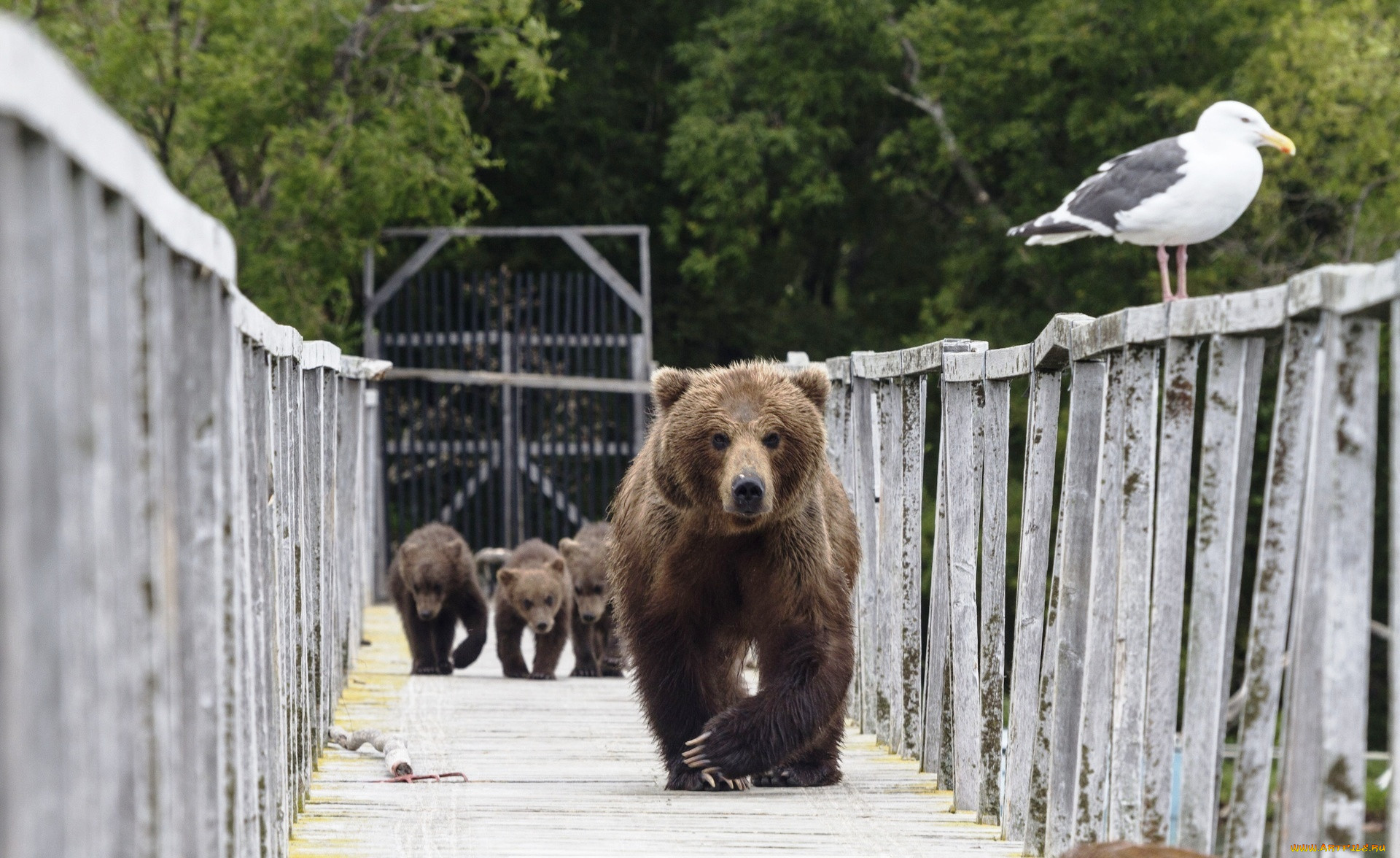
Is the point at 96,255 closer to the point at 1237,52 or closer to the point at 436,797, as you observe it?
the point at 436,797

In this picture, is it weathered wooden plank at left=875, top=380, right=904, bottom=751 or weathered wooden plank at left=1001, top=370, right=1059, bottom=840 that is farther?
weathered wooden plank at left=875, top=380, right=904, bottom=751

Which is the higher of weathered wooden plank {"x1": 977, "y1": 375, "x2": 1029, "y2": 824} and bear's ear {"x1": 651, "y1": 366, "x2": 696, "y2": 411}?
bear's ear {"x1": 651, "y1": 366, "x2": 696, "y2": 411}

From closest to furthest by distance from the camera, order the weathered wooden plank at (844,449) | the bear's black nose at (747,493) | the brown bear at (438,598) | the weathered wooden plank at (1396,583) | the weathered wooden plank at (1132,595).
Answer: the weathered wooden plank at (1396,583) → the weathered wooden plank at (1132,595) → the bear's black nose at (747,493) → the weathered wooden plank at (844,449) → the brown bear at (438,598)

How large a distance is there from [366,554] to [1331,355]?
1108 centimetres

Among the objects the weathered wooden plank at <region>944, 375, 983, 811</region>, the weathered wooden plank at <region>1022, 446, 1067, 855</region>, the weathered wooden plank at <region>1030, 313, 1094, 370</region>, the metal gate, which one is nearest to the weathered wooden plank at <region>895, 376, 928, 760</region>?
the weathered wooden plank at <region>944, 375, 983, 811</region>

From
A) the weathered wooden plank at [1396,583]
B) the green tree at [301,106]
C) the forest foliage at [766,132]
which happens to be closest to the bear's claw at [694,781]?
the weathered wooden plank at [1396,583]

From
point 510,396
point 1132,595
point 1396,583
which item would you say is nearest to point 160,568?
point 1396,583

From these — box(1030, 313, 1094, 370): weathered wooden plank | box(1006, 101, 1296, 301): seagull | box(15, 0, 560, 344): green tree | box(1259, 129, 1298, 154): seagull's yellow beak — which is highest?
box(15, 0, 560, 344): green tree

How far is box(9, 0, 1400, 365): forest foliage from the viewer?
52.0ft

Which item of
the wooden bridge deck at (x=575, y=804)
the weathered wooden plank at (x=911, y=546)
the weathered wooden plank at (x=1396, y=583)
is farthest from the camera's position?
the weathered wooden plank at (x=911, y=546)

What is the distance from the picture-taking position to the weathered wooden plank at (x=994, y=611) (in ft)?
17.1

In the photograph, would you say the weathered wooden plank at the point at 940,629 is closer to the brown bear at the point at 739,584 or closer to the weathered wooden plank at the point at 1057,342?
the brown bear at the point at 739,584

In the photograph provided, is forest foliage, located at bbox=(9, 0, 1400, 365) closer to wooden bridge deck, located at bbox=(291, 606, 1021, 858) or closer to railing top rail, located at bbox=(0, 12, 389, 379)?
wooden bridge deck, located at bbox=(291, 606, 1021, 858)

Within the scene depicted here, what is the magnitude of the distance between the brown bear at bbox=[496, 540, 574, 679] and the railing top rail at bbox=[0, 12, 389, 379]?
593 centimetres
